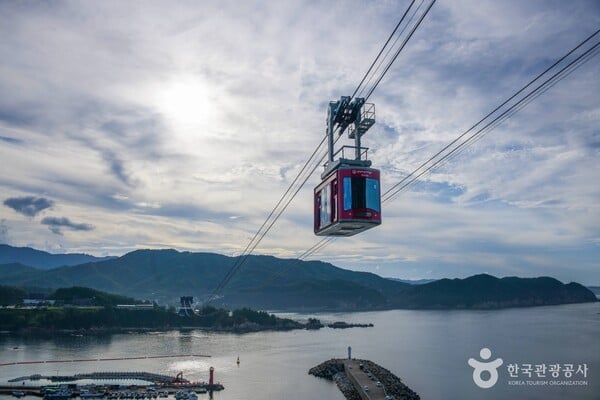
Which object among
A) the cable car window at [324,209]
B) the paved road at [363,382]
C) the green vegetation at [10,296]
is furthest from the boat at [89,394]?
the green vegetation at [10,296]

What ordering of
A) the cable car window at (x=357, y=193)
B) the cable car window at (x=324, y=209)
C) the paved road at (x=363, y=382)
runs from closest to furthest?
1. the cable car window at (x=357, y=193)
2. the cable car window at (x=324, y=209)
3. the paved road at (x=363, y=382)

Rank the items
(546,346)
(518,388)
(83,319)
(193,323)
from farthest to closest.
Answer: (193,323), (83,319), (546,346), (518,388)

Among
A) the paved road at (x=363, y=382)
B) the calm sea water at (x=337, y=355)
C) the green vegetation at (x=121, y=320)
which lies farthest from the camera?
the green vegetation at (x=121, y=320)

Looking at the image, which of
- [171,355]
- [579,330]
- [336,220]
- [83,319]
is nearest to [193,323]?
[83,319]

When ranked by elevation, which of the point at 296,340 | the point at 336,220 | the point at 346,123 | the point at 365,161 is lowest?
the point at 296,340

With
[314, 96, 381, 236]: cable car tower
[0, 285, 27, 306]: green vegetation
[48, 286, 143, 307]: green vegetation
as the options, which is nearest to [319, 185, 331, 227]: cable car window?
[314, 96, 381, 236]: cable car tower

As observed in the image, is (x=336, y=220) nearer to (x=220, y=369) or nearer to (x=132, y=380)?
(x=132, y=380)

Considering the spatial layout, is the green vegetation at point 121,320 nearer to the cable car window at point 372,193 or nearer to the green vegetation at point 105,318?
the green vegetation at point 105,318

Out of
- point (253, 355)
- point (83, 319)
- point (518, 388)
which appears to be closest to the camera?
point (518, 388)

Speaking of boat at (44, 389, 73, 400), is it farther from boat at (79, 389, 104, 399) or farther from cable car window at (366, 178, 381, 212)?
cable car window at (366, 178, 381, 212)
